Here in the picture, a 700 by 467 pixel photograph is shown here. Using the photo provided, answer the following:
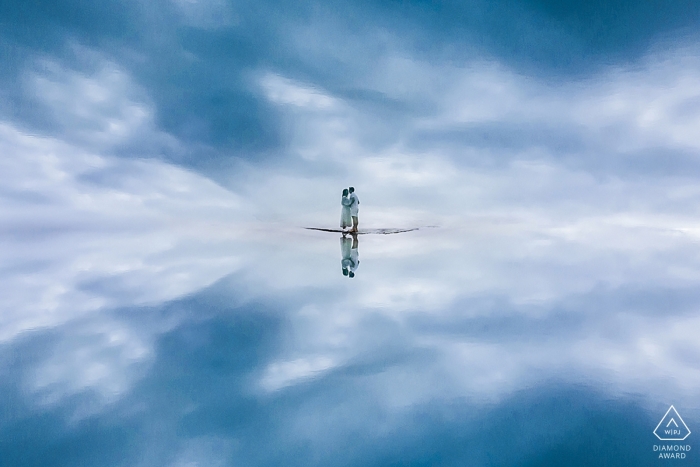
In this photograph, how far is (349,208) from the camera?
42.4 ft

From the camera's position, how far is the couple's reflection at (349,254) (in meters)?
9.09

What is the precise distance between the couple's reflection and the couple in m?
0.40

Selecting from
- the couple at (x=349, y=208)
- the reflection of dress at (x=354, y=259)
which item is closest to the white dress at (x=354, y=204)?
the couple at (x=349, y=208)

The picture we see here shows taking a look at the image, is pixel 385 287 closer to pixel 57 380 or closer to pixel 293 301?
pixel 293 301

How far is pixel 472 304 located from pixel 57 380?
5.31 meters

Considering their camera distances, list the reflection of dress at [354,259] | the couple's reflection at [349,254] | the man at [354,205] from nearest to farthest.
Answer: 1. the couple's reflection at [349,254]
2. the reflection of dress at [354,259]
3. the man at [354,205]

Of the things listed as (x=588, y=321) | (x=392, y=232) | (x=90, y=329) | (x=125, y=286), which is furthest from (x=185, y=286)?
(x=392, y=232)

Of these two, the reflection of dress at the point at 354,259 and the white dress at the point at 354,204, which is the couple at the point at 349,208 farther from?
the reflection of dress at the point at 354,259

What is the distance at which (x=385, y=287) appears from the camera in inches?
311

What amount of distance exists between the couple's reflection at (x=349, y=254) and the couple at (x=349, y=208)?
0.40 meters

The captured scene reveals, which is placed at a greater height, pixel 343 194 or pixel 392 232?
pixel 343 194

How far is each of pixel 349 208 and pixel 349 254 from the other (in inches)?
105

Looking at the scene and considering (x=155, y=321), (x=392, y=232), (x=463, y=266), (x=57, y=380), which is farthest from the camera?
(x=392, y=232)

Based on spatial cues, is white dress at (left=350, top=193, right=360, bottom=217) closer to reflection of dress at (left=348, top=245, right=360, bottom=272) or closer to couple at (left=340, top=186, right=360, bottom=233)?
couple at (left=340, top=186, right=360, bottom=233)
